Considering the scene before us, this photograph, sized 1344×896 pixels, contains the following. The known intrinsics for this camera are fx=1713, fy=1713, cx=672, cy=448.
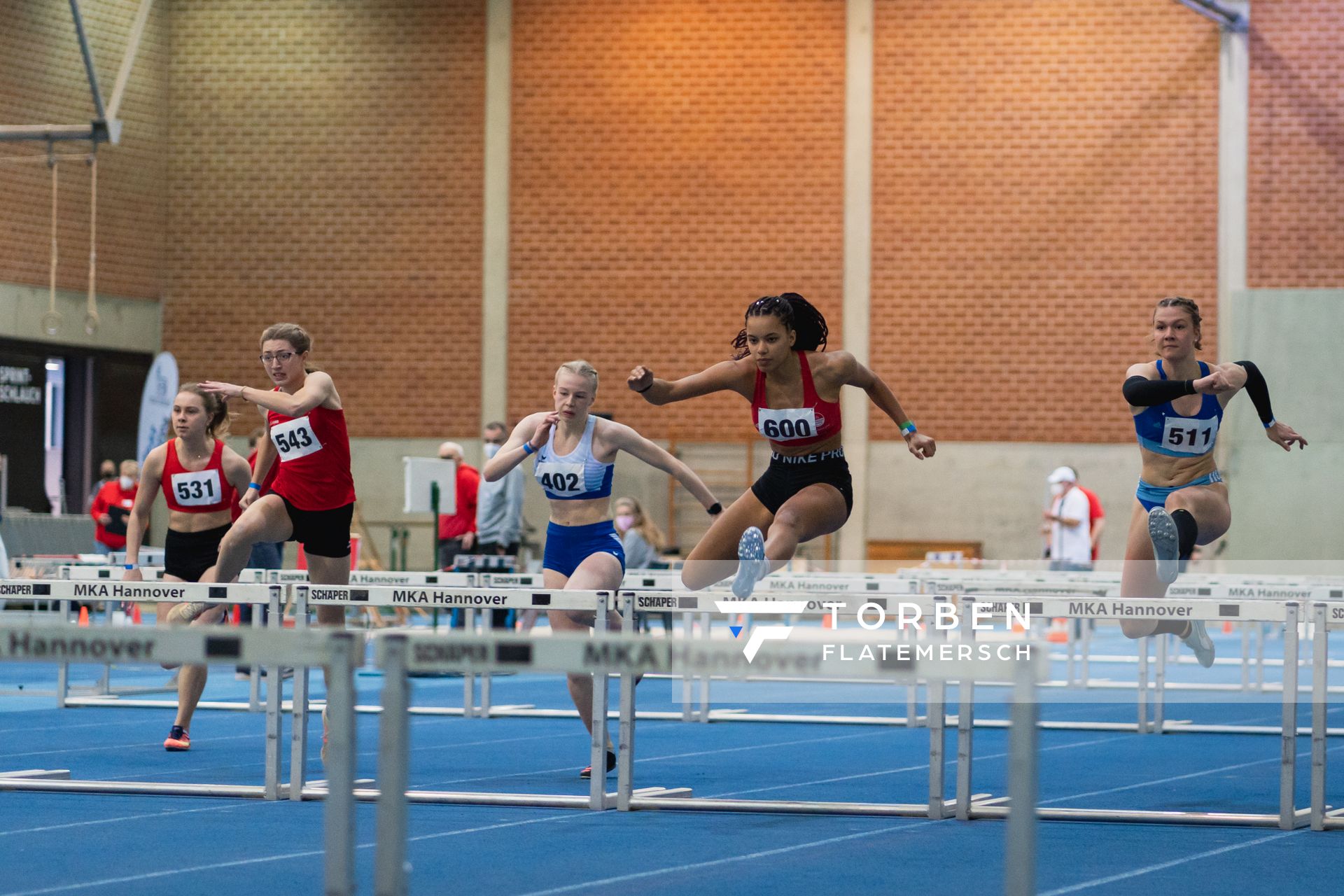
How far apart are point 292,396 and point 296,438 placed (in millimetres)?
305

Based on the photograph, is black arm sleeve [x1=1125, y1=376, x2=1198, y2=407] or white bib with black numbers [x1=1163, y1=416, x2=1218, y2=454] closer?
black arm sleeve [x1=1125, y1=376, x2=1198, y2=407]

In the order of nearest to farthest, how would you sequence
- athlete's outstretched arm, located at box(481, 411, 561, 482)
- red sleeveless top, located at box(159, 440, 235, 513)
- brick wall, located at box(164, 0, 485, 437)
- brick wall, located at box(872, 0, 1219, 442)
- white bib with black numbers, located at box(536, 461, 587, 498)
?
athlete's outstretched arm, located at box(481, 411, 561, 482) < white bib with black numbers, located at box(536, 461, 587, 498) < red sleeveless top, located at box(159, 440, 235, 513) < brick wall, located at box(872, 0, 1219, 442) < brick wall, located at box(164, 0, 485, 437)

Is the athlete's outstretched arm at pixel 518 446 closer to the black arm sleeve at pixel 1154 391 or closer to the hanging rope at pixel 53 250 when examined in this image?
the black arm sleeve at pixel 1154 391

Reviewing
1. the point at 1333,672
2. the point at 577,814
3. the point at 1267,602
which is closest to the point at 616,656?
the point at 577,814

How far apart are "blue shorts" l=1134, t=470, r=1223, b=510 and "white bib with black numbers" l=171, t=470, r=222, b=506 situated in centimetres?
473

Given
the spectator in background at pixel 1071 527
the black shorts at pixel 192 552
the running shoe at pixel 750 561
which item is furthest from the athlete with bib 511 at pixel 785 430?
the spectator in background at pixel 1071 527

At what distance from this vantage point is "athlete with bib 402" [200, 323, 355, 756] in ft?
25.3

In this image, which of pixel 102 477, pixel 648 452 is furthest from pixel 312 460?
pixel 102 477

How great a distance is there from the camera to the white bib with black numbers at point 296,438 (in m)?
7.76

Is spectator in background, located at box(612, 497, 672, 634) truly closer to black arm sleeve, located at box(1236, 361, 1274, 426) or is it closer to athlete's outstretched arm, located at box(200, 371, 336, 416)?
athlete's outstretched arm, located at box(200, 371, 336, 416)

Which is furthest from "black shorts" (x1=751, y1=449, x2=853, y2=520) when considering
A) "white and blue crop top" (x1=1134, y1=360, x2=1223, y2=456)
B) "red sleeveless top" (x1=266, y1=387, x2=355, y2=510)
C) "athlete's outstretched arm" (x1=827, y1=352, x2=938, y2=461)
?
A: "red sleeveless top" (x1=266, y1=387, x2=355, y2=510)

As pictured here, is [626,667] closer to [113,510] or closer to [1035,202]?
[113,510]

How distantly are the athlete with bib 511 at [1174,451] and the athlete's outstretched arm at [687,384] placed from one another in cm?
172

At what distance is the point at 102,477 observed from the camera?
2317 cm
